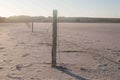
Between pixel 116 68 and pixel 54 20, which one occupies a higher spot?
pixel 54 20

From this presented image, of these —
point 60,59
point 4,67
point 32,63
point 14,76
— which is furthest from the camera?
point 60,59

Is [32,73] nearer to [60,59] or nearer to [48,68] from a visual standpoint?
[48,68]

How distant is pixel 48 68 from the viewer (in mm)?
8508

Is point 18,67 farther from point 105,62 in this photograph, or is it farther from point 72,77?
point 105,62

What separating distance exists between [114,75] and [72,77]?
1.30 meters

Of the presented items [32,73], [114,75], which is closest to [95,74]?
[114,75]

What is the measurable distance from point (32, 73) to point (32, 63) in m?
1.56

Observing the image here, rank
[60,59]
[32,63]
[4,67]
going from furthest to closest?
1. [60,59]
2. [32,63]
3. [4,67]

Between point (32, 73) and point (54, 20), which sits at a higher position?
point (54, 20)

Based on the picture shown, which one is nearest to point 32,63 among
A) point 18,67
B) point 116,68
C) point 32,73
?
point 18,67

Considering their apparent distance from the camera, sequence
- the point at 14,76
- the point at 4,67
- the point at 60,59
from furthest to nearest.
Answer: the point at 60,59
the point at 4,67
the point at 14,76

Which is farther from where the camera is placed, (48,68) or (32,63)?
(32,63)

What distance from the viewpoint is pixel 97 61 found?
9.81m

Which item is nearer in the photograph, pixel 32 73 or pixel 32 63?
pixel 32 73
